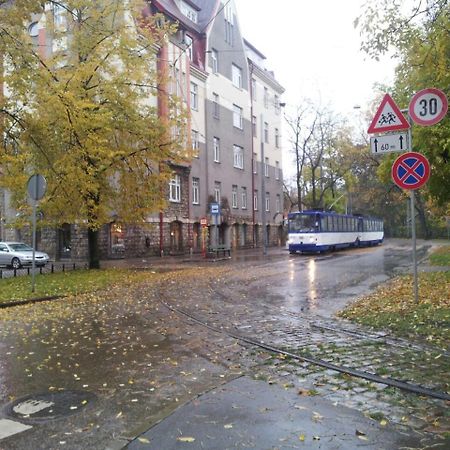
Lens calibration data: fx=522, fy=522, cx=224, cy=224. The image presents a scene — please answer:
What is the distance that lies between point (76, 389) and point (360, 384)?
2.99 metres

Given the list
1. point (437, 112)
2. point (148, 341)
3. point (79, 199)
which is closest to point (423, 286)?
point (437, 112)

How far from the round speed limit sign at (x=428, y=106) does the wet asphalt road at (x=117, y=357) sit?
4084 mm

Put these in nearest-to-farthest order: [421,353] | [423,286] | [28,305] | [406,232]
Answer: [421,353], [28,305], [423,286], [406,232]

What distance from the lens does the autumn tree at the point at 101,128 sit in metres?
17.0

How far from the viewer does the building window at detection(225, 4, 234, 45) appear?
1857 inches

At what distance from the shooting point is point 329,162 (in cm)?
5238

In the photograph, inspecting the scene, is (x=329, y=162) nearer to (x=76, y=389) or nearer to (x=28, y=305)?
(x=28, y=305)

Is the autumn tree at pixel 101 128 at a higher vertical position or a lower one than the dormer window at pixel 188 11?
lower

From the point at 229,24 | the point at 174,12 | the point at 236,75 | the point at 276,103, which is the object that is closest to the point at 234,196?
the point at 236,75

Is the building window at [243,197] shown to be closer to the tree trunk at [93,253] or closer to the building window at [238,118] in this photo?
the building window at [238,118]

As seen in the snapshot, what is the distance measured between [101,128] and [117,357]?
13075 millimetres

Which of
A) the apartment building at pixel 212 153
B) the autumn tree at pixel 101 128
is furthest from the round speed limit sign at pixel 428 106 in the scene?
the apartment building at pixel 212 153

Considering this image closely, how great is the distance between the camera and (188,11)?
43125mm

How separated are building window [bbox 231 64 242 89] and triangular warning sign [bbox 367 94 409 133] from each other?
40.5 meters
